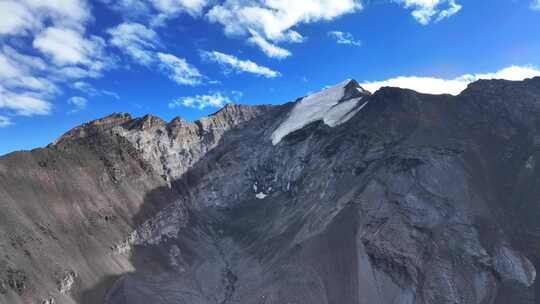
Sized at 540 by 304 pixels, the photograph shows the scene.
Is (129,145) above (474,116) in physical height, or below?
above

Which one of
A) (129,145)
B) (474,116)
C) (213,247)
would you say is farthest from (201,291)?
(474,116)

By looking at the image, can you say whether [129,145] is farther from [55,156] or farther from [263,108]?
[263,108]

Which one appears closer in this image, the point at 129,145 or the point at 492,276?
the point at 492,276

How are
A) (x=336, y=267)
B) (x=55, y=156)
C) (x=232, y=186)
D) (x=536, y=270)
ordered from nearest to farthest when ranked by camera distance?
(x=536, y=270), (x=336, y=267), (x=55, y=156), (x=232, y=186)

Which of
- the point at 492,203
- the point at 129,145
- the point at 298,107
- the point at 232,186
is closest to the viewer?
the point at 492,203

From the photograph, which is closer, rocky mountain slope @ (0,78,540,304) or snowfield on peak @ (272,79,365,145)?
rocky mountain slope @ (0,78,540,304)

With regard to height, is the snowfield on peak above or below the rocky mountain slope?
above

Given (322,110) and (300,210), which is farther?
(322,110)
